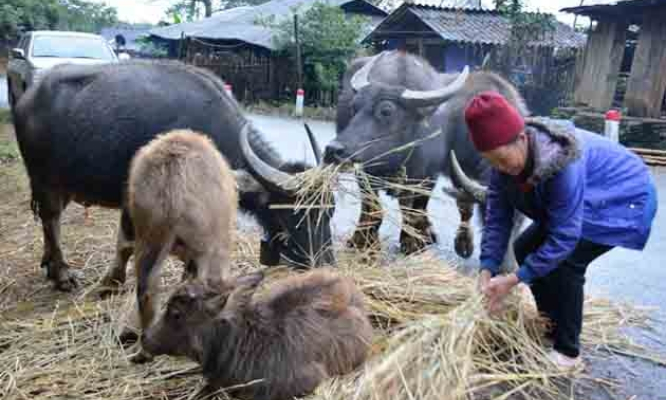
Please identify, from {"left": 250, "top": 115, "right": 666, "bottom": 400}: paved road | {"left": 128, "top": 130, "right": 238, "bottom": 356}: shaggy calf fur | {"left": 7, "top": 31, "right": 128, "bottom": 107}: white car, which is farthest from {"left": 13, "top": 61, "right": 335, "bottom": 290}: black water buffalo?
{"left": 7, "top": 31, "right": 128, "bottom": 107}: white car

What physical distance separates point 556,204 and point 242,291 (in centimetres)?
160

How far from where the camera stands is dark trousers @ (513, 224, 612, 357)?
3.46 metres

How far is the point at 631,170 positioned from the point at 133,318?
120 inches

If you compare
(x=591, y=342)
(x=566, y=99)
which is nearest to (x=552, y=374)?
(x=591, y=342)

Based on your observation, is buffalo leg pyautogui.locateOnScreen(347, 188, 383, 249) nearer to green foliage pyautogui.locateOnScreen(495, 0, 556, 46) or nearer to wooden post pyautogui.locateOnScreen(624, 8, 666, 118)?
wooden post pyautogui.locateOnScreen(624, 8, 666, 118)

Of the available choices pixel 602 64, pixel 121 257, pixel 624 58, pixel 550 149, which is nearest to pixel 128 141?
pixel 121 257

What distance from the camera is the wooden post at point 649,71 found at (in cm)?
1402

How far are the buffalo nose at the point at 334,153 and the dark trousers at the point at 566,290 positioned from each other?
1.73 metres

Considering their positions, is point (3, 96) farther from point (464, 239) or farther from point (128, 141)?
point (464, 239)

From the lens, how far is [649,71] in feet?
46.7

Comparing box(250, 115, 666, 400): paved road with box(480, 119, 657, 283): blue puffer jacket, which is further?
box(250, 115, 666, 400): paved road

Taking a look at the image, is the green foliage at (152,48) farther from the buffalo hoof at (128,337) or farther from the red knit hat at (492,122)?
the red knit hat at (492,122)

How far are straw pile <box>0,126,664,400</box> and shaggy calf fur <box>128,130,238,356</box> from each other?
0.45 m

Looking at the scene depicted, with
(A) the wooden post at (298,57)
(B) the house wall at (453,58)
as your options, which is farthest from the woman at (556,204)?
(A) the wooden post at (298,57)
